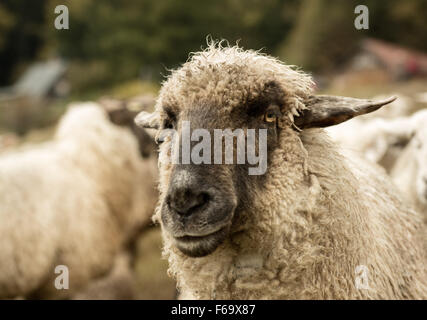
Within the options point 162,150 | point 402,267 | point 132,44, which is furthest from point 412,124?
point 132,44

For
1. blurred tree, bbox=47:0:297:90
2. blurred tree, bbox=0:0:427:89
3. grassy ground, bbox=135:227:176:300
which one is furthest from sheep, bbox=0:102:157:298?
blurred tree, bbox=47:0:297:90

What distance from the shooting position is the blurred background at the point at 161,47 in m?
14.5

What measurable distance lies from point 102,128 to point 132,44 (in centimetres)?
1955

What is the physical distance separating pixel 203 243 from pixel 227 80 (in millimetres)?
826

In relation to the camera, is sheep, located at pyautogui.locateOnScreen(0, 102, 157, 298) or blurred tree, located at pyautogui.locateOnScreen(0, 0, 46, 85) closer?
→ sheep, located at pyautogui.locateOnScreen(0, 102, 157, 298)

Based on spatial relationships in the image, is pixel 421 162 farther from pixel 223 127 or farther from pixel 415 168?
pixel 223 127

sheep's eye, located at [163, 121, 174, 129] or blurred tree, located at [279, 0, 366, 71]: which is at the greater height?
blurred tree, located at [279, 0, 366, 71]

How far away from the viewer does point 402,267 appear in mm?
2883

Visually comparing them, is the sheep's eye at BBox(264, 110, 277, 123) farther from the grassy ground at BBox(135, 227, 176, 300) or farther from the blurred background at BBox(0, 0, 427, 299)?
the blurred background at BBox(0, 0, 427, 299)

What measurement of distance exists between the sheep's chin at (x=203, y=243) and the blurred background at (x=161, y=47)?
4342mm

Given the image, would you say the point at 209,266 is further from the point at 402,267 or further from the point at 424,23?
the point at 424,23

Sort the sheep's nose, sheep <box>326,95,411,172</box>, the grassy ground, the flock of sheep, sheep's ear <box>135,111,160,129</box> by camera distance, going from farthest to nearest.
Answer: the grassy ground → sheep <box>326,95,411,172</box> → sheep's ear <box>135,111,160,129</box> → the flock of sheep → the sheep's nose

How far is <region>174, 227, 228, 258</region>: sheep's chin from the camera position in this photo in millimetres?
2258

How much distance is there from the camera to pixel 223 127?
2.39 m
